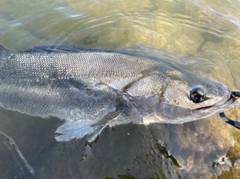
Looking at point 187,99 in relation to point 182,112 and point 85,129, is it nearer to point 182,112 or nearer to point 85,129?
point 182,112

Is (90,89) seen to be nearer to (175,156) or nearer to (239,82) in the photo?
(175,156)

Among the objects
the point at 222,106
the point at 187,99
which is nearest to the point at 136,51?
the point at 187,99

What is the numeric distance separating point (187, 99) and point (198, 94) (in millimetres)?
176

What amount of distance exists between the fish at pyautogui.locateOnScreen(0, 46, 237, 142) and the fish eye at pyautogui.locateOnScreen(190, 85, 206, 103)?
0.73ft

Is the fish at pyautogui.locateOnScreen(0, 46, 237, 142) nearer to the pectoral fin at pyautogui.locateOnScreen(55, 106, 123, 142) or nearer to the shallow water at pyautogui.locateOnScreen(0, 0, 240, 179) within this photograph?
the pectoral fin at pyautogui.locateOnScreen(55, 106, 123, 142)

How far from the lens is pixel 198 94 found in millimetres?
2986

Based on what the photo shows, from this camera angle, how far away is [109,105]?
3451mm

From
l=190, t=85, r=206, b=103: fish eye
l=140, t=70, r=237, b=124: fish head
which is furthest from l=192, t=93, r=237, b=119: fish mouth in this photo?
l=190, t=85, r=206, b=103: fish eye

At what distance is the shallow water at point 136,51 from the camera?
123 inches

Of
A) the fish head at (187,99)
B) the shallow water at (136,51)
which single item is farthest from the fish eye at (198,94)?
the shallow water at (136,51)

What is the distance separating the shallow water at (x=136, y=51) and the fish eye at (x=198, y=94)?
588mm

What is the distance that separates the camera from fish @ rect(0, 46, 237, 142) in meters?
3.35

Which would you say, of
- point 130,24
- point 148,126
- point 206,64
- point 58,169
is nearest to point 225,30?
point 206,64

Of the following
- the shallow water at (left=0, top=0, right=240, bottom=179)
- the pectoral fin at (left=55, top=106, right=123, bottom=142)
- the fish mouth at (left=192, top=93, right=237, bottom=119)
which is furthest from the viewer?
the pectoral fin at (left=55, top=106, right=123, bottom=142)
